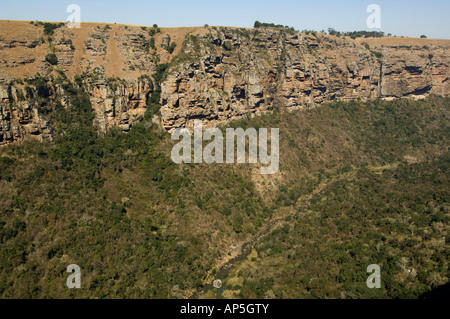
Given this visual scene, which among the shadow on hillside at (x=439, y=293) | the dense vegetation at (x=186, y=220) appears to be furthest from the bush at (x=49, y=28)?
the shadow on hillside at (x=439, y=293)

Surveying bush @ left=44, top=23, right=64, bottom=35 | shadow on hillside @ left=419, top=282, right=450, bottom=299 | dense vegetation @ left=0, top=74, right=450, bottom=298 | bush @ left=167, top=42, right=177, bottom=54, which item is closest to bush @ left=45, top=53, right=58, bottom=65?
dense vegetation @ left=0, top=74, right=450, bottom=298

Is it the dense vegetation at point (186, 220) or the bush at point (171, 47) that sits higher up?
the bush at point (171, 47)

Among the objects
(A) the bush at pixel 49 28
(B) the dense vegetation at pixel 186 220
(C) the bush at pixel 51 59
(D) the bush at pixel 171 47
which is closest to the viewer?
(B) the dense vegetation at pixel 186 220

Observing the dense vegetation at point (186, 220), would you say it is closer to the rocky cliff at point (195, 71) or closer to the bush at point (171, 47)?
the rocky cliff at point (195, 71)

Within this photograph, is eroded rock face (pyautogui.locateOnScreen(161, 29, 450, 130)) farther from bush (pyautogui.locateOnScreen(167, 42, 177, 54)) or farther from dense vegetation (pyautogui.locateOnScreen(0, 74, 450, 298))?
dense vegetation (pyautogui.locateOnScreen(0, 74, 450, 298))

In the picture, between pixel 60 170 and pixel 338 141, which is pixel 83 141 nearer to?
pixel 60 170

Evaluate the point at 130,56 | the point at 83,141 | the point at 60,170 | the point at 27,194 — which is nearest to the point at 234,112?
the point at 130,56

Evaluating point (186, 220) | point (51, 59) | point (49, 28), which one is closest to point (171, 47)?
point (49, 28)

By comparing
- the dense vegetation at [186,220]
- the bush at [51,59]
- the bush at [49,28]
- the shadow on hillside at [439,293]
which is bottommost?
the shadow on hillside at [439,293]
